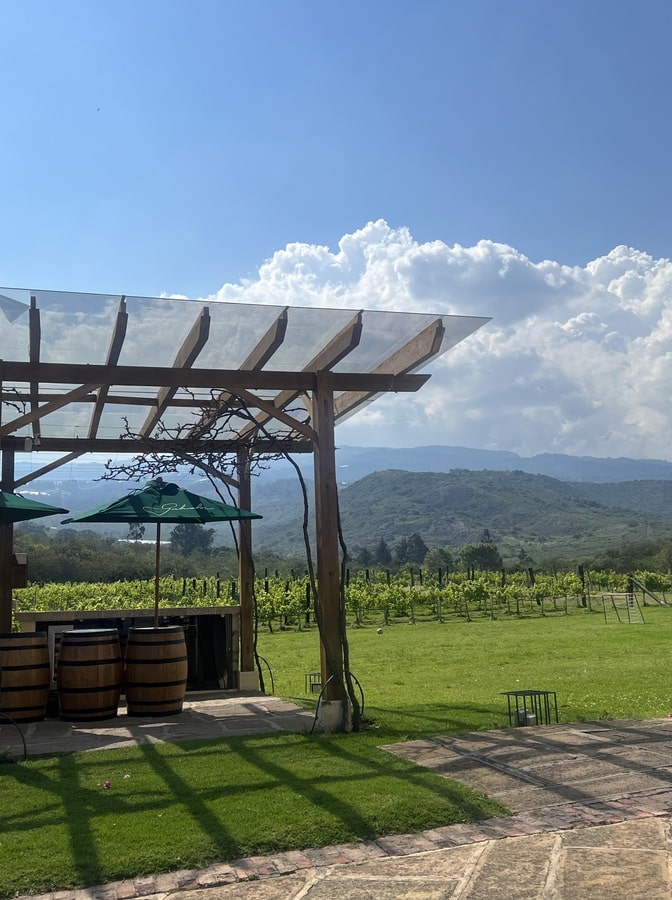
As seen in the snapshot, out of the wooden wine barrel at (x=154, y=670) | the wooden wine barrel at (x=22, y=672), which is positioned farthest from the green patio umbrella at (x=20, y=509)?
the wooden wine barrel at (x=154, y=670)

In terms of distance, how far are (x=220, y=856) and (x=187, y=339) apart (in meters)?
3.69

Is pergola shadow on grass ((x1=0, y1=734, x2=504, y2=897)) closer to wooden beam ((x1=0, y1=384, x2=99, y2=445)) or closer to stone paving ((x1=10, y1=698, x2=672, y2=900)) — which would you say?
stone paving ((x1=10, y1=698, x2=672, y2=900))

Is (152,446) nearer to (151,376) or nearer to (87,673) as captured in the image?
(151,376)

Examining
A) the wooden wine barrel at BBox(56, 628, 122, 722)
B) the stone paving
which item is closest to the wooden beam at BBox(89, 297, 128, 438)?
the wooden wine barrel at BBox(56, 628, 122, 722)

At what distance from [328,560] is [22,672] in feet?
7.60

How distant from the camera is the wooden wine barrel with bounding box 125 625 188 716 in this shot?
5727 mm

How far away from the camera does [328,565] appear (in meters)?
5.37

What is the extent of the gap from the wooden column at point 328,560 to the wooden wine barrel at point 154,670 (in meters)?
1.18

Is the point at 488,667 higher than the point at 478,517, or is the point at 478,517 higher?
the point at 478,517

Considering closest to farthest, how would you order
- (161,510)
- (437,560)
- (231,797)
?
(231,797) < (161,510) < (437,560)

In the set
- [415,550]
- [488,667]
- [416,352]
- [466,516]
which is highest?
[466,516]

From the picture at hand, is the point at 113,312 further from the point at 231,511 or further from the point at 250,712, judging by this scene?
the point at 250,712

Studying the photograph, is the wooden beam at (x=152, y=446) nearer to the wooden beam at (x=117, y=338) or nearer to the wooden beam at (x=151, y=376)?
the wooden beam at (x=117, y=338)

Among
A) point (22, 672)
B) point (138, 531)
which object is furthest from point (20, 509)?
point (138, 531)
